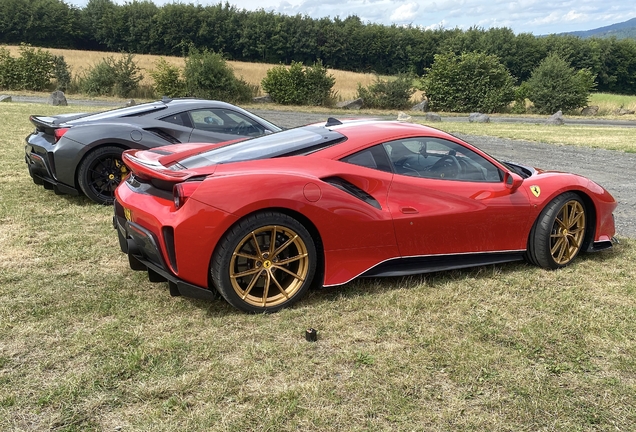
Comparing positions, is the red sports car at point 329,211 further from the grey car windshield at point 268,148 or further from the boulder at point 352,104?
the boulder at point 352,104

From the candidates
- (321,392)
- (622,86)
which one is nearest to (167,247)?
(321,392)

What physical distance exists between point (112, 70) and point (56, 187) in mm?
23892

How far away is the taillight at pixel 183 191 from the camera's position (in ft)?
11.0

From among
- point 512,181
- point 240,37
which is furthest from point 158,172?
point 240,37

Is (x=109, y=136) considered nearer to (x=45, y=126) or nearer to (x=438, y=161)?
(x=45, y=126)

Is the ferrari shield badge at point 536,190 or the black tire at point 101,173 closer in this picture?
the ferrari shield badge at point 536,190

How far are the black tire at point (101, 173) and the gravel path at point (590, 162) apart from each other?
6258mm

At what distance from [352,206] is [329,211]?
20 centimetres

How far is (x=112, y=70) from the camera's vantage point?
27.6 m

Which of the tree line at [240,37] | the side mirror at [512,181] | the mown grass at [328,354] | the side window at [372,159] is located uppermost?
the tree line at [240,37]

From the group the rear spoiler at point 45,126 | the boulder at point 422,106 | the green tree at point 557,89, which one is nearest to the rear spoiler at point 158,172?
the rear spoiler at point 45,126

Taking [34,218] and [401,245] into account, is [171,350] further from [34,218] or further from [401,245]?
[34,218]

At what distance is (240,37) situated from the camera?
58812mm

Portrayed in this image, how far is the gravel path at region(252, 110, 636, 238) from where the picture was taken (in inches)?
283
